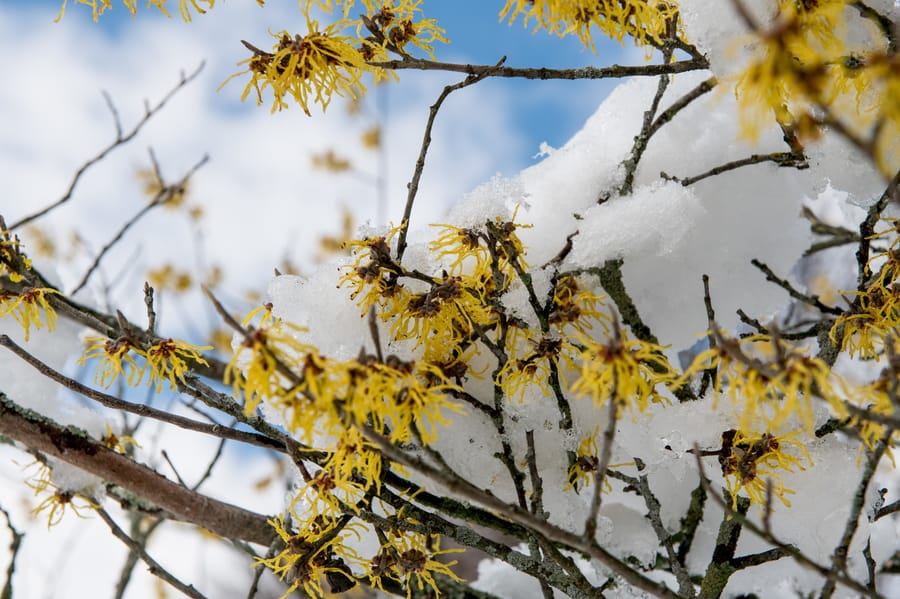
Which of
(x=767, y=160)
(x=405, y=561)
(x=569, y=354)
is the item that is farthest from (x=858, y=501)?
(x=767, y=160)

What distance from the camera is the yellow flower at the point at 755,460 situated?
3.40 feet

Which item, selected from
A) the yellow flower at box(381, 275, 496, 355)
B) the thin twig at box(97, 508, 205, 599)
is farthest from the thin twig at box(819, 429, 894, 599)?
the thin twig at box(97, 508, 205, 599)

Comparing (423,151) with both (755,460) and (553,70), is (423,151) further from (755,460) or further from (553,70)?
(755,460)

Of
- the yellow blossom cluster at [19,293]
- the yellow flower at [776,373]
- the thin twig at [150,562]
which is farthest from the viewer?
the thin twig at [150,562]

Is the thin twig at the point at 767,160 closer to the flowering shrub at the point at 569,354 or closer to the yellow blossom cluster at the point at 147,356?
the flowering shrub at the point at 569,354

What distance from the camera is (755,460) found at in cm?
104

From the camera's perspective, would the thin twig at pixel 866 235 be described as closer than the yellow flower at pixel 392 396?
No

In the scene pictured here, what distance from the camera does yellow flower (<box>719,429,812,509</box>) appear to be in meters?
1.04

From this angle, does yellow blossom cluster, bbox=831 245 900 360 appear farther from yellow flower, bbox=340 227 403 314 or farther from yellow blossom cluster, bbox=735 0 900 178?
yellow flower, bbox=340 227 403 314

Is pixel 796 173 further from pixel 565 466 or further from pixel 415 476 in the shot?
pixel 415 476

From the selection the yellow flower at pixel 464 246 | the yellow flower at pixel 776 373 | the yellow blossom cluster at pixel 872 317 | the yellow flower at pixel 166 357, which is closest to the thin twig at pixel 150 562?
the yellow flower at pixel 166 357

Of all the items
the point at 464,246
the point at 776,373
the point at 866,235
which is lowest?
the point at 776,373

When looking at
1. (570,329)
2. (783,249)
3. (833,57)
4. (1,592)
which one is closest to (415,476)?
(570,329)

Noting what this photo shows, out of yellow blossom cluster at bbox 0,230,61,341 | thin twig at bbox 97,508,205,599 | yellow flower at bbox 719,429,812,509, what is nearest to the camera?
yellow flower at bbox 719,429,812,509
